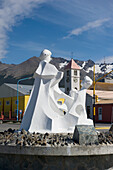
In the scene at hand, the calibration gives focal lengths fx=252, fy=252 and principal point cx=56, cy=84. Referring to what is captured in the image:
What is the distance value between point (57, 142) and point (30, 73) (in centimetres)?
6100

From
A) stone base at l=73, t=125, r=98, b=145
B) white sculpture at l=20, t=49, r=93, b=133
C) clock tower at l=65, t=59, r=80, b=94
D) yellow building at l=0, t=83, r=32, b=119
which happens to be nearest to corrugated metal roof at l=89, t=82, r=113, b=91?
clock tower at l=65, t=59, r=80, b=94

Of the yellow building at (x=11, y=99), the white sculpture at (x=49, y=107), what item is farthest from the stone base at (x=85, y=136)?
the yellow building at (x=11, y=99)

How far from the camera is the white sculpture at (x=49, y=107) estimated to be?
383 inches

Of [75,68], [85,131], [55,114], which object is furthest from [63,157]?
[75,68]

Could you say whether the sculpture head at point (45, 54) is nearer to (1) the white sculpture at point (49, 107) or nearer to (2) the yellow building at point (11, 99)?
(1) the white sculpture at point (49, 107)

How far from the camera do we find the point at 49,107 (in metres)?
10.1

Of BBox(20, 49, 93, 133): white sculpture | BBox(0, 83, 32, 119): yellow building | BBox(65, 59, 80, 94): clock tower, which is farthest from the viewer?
BBox(0, 83, 32, 119): yellow building

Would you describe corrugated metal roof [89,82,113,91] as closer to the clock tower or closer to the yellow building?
the clock tower

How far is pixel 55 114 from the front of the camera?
10141 mm

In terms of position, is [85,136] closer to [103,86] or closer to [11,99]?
[11,99]

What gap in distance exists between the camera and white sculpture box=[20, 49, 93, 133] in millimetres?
9734

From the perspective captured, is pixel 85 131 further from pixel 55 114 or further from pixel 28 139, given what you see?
pixel 55 114

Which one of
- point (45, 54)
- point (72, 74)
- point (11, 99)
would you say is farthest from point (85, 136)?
point (11, 99)

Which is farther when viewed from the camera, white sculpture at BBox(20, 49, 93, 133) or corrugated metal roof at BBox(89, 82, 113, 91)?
corrugated metal roof at BBox(89, 82, 113, 91)
